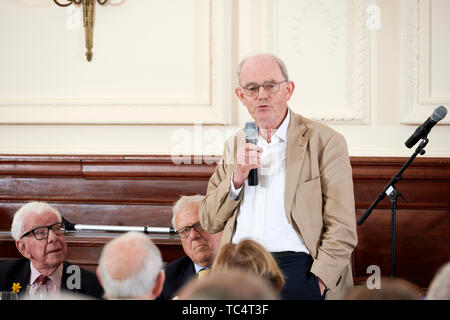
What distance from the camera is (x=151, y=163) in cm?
350

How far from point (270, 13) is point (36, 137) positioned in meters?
1.72

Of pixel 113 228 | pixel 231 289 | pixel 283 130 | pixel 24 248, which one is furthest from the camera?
pixel 113 228

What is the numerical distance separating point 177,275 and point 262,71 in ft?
3.37

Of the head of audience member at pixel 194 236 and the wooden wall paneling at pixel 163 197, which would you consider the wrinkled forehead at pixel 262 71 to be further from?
the wooden wall paneling at pixel 163 197

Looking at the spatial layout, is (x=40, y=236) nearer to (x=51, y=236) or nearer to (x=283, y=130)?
(x=51, y=236)

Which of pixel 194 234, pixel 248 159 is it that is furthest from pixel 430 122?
pixel 194 234

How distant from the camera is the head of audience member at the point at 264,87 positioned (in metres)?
2.34

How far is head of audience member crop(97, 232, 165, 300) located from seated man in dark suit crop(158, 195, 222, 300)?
106 cm

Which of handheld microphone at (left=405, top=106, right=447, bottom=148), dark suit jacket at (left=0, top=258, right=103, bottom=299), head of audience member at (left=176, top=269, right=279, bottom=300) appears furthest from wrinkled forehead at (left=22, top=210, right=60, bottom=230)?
head of audience member at (left=176, top=269, right=279, bottom=300)

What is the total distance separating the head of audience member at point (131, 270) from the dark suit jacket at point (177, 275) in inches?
37.2

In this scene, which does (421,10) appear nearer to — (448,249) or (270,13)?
(270,13)

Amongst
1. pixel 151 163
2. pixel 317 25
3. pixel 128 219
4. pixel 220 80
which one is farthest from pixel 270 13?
pixel 128 219

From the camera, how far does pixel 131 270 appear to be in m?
1.49

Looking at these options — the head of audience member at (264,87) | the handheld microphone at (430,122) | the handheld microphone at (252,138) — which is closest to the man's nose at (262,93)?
the head of audience member at (264,87)
